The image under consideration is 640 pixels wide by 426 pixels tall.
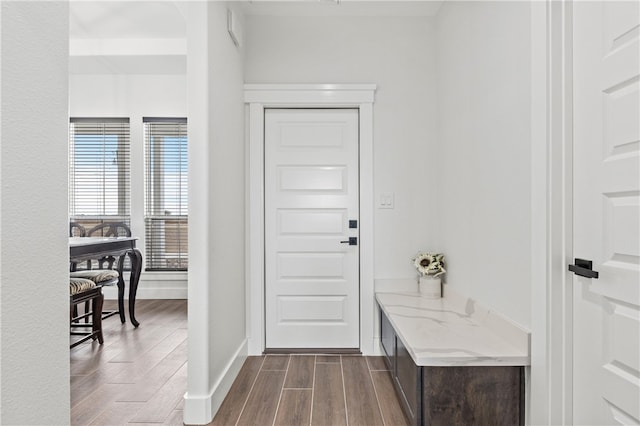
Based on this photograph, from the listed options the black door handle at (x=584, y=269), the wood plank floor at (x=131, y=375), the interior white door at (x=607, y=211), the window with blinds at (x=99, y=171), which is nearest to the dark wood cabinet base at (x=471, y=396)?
the interior white door at (x=607, y=211)

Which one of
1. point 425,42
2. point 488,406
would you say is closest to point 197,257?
point 488,406

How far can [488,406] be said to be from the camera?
1.69 m

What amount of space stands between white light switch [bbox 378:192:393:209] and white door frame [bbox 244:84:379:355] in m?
0.08

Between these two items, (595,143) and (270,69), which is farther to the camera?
(270,69)

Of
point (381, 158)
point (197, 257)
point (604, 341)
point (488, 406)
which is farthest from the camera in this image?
point (381, 158)

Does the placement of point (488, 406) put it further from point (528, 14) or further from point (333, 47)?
point (333, 47)

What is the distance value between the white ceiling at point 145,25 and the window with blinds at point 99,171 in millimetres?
696

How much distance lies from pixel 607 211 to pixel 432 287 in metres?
1.65

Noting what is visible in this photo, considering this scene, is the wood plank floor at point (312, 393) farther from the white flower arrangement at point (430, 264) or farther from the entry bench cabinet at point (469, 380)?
the white flower arrangement at point (430, 264)

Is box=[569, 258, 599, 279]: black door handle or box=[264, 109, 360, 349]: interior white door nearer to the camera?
box=[569, 258, 599, 279]: black door handle

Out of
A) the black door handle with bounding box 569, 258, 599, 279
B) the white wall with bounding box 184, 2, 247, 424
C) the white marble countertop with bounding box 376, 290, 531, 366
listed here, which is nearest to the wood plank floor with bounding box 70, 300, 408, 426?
the white wall with bounding box 184, 2, 247, 424

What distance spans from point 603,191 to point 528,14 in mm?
898

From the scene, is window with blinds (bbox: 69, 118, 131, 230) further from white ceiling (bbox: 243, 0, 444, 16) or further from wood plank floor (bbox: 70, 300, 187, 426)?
white ceiling (bbox: 243, 0, 444, 16)

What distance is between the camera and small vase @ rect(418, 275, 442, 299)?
9.41 feet
